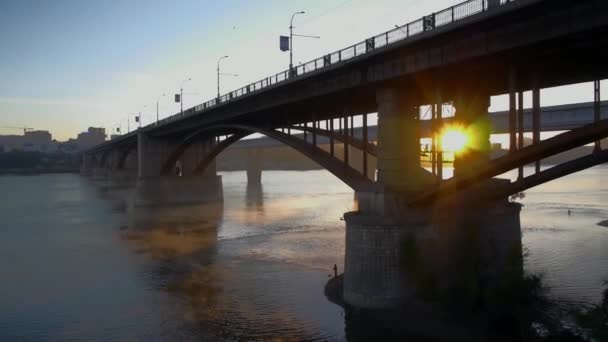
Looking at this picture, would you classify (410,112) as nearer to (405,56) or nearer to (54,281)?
(405,56)

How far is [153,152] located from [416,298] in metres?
58.1

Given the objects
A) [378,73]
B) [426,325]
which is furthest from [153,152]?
[426,325]

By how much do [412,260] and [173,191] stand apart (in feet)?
165

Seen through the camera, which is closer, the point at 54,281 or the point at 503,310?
the point at 503,310

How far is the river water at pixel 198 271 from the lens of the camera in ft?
66.4

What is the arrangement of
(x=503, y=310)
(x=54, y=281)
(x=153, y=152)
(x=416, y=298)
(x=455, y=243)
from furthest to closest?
(x=153, y=152)
(x=54, y=281)
(x=455, y=243)
(x=416, y=298)
(x=503, y=310)

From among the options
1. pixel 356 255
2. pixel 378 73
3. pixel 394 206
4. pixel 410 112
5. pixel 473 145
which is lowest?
pixel 356 255

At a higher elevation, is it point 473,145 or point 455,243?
point 473,145

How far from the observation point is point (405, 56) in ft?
69.2

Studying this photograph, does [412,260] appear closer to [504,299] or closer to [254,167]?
[504,299]

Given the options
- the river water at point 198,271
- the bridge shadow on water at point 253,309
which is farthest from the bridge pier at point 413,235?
the river water at point 198,271

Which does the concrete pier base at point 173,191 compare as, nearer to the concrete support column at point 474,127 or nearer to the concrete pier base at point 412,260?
the concrete pier base at point 412,260

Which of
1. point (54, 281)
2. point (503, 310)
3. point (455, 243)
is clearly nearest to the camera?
point (503, 310)

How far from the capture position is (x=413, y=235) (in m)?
20.7
